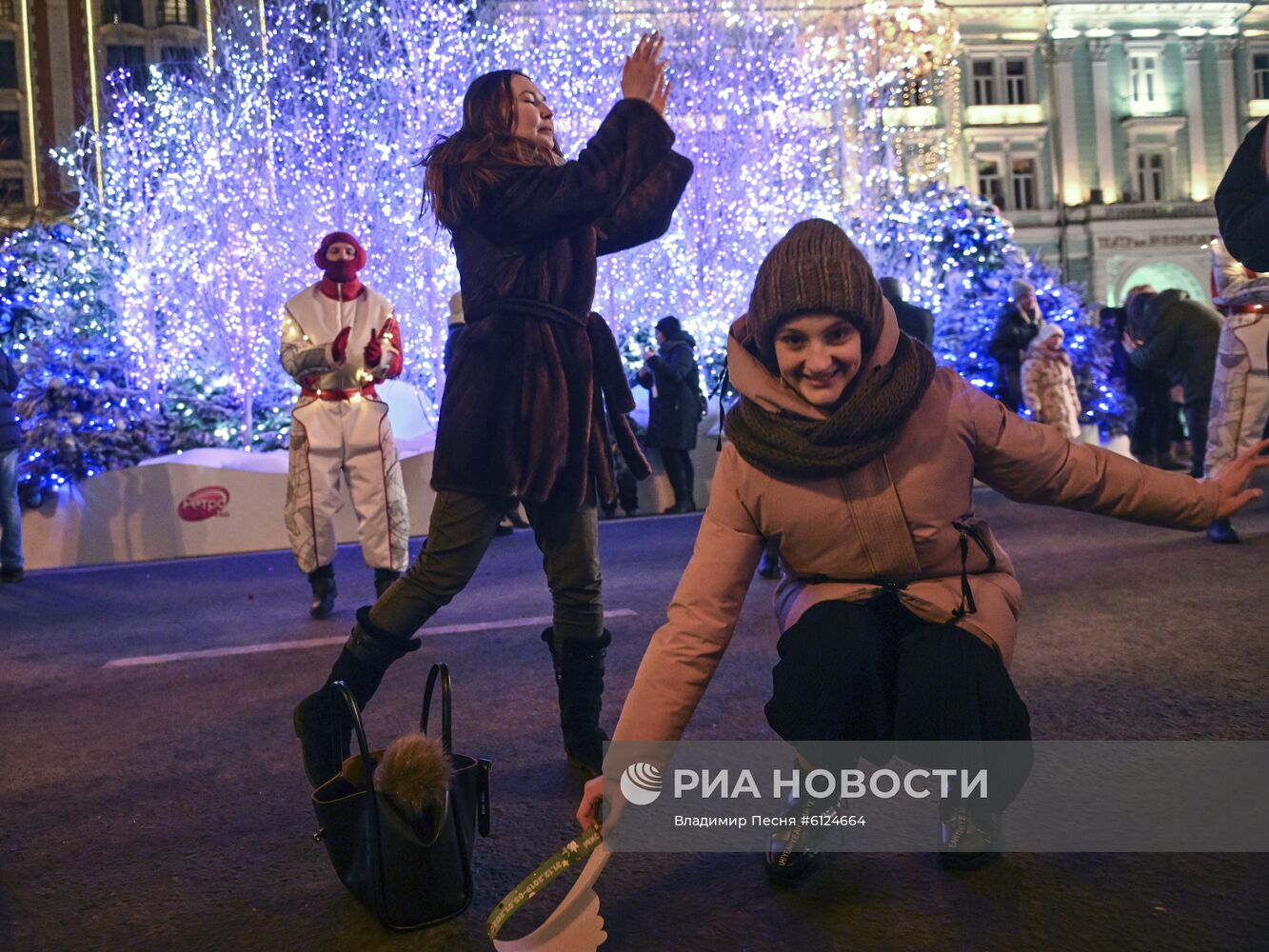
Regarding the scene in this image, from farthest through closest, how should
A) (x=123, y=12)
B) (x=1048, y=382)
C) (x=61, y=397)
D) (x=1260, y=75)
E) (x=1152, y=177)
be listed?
(x=1260, y=75) < (x=1152, y=177) < (x=123, y=12) < (x=1048, y=382) < (x=61, y=397)

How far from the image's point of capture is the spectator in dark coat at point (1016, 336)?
13102 millimetres

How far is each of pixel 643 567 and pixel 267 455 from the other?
17.7 ft

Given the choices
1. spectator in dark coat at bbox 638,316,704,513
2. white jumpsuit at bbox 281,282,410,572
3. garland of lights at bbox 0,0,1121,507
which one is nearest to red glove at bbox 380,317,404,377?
white jumpsuit at bbox 281,282,410,572

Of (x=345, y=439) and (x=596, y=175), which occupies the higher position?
(x=596, y=175)

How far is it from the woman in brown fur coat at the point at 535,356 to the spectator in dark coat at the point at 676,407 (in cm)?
801

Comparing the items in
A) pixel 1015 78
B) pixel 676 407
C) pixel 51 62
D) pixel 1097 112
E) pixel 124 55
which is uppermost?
pixel 124 55

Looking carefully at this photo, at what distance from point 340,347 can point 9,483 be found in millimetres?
4312

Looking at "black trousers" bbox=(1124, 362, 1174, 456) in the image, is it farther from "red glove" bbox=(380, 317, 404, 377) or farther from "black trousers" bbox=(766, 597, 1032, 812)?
"black trousers" bbox=(766, 597, 1032, 812)

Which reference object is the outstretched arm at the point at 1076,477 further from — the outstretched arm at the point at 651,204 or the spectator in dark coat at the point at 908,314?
the spectator in dark coat at the point at 908,314

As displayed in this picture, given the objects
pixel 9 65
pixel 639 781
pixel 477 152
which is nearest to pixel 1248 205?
pixel 477 152

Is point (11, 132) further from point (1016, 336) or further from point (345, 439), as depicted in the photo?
point (345, 439)

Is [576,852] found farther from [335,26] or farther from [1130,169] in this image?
[1130,169]

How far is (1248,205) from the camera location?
313 cm

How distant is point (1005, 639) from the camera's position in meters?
2.37
